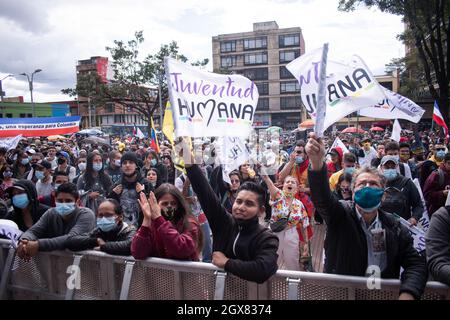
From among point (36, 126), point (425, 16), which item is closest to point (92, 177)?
point (36, 126)

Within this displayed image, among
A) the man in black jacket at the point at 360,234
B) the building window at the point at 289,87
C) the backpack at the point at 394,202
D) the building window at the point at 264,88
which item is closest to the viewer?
the man in black jacket at the point at 360,234

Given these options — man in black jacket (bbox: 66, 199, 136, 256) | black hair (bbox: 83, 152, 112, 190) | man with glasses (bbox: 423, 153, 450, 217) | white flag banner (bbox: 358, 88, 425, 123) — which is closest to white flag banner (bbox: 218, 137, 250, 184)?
man in black jacket (bbox: 66, 199, 136, 256)

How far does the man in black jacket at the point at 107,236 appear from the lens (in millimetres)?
3054

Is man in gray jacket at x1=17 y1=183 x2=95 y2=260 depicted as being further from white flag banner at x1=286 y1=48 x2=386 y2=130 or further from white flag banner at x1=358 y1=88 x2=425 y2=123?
white flag banner at x1=358 y1=88 x2=425 y2=123

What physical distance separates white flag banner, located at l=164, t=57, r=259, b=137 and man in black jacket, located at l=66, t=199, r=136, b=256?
0.96 m

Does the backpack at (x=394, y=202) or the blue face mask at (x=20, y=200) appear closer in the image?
the blue face mask at (x=20, y=200)

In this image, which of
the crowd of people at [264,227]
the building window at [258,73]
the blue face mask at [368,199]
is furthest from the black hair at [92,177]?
the building window at [258,73]

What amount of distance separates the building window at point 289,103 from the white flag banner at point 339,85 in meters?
61.6

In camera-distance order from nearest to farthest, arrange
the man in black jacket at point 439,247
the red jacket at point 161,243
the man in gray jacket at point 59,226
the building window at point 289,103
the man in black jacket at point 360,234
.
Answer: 1. the man in black jacket at point 439,247
2. the man in black jacket at point 360,234
3. the red jacket at point 161,243
4. the man in gray jacket at point 59,226
5. the building window at point 289,103

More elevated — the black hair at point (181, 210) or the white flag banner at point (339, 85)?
the white flag banner at point (339, 85)

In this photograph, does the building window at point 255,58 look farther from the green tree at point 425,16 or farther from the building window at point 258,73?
the green tree at point 425,16

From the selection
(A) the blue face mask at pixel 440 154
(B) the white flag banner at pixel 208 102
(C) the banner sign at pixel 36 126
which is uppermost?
(C) the banner sign at pixel 36 126

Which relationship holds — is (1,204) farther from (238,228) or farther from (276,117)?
(276,117)

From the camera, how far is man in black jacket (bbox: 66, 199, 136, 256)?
3.05m
